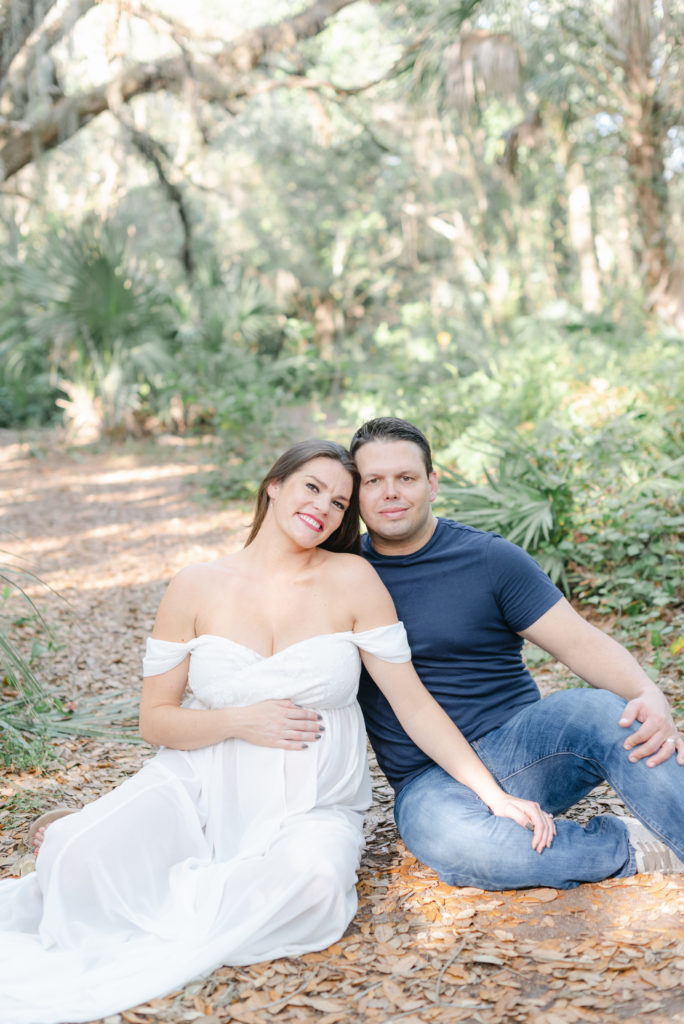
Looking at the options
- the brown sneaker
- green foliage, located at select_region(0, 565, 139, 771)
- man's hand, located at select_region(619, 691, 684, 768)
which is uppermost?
man's hand, located at select_region(619, 691, 684, 768)

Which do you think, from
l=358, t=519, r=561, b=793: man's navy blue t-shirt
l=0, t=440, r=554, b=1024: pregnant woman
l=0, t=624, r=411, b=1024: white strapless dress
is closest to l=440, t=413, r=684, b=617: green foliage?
l=358, t=519, r=561, b=793: man's navy blue t-shirt

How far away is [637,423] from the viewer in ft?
20.9

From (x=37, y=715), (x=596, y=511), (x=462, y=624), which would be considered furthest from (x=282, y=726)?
(x=596, y=511)

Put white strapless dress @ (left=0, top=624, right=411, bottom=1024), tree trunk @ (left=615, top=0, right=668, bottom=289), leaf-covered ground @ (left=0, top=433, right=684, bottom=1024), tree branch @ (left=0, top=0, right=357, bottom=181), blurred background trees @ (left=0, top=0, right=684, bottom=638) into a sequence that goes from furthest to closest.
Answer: tree branch @ (left=0, top=0, right=357, bottom=181)
tree trunk @ (left=615, top=0, right=668, bottom=289)
blurred background trees @ (left=0, top=0, right=684, bottom=638)
white strapless dress @ (left=0, top=624, right=411, bottom=1024)
leaf-covered ground @ (left=0, top=433, right=684, bottom=1024)

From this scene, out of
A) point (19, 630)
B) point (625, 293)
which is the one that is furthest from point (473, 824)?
point (625, 293)

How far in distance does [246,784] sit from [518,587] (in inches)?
39.1

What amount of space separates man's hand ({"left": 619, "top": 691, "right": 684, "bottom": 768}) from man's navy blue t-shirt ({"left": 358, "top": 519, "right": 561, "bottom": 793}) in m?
0.40

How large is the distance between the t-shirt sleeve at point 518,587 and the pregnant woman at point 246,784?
355 mm

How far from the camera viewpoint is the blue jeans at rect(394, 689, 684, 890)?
254 centimetres

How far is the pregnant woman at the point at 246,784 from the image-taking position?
7.77 ft

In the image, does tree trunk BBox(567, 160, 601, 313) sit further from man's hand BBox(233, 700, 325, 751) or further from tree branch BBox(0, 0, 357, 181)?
man's hand BBox(233, 700, 325, 751)

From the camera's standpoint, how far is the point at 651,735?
250cm

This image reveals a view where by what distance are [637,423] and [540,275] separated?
51.8 feet

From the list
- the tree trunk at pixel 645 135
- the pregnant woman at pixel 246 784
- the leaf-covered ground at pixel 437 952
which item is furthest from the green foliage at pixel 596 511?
the tree trunk at pixel 645 135
